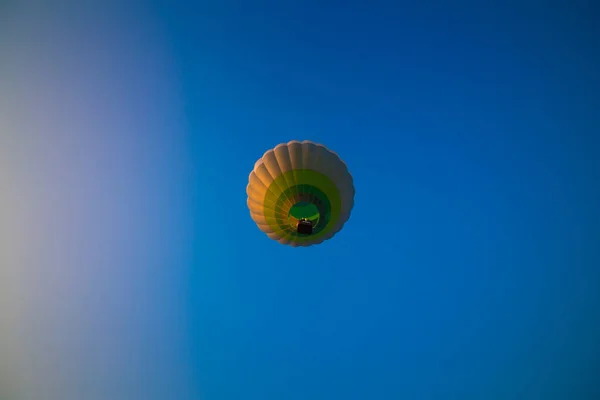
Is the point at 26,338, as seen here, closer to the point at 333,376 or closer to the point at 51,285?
the point at 51,285

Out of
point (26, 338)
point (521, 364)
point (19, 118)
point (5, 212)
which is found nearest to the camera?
point (19, 118)

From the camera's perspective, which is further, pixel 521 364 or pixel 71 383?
pixel 521 364

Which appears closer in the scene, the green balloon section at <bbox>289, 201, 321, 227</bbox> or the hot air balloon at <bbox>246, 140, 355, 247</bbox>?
the hot air balloon at <bbox>246, 140, 355, 247</bbox>

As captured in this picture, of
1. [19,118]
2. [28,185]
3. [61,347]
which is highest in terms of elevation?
[19,118]

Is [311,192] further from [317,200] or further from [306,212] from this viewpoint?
[306,212]

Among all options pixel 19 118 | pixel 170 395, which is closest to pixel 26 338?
pixel 170 395

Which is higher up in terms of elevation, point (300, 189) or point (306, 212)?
point (300, 189)

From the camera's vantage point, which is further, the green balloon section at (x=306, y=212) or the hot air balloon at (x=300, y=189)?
the green balloon section at (x=306, y=212)

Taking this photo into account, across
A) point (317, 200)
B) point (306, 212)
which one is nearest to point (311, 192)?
point (317, 200)
